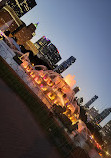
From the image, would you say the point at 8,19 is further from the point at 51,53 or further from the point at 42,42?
the point at 51,53

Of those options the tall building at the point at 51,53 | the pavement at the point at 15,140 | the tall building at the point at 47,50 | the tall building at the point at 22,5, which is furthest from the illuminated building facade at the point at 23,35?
the tall building at the point at 51,53

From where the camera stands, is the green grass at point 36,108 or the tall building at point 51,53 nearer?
the green grass at point 36,108

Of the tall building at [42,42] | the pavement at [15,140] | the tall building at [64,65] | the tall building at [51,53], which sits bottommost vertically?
the pavement at [15,140]

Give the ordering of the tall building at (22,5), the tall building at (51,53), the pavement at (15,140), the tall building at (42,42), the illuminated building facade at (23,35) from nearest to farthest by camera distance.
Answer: the pavement at (15,140)
the illuminated building facade at (23,35)
the tall building at (22,5)
the tall building at (42,42)
the tall building at (51,53)

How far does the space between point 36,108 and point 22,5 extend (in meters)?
106

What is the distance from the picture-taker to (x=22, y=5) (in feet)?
320

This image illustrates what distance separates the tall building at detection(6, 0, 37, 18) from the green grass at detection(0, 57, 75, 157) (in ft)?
317

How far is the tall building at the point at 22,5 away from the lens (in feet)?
304

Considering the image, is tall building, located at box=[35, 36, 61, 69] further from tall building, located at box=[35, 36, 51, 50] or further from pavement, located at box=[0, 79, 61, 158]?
pavement, located at box=[0, 79, 61, 158]

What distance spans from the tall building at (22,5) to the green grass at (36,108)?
96.5 meters

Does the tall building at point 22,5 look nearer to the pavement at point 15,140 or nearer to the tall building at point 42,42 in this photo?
the tall building at point 42,42

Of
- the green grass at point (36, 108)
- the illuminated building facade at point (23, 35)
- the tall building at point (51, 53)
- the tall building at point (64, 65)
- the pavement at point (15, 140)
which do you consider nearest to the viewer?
the pavement at point (15, 140)

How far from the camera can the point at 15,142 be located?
6.75 m

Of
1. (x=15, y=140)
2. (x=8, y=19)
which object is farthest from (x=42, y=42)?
(x=15, y=140)
